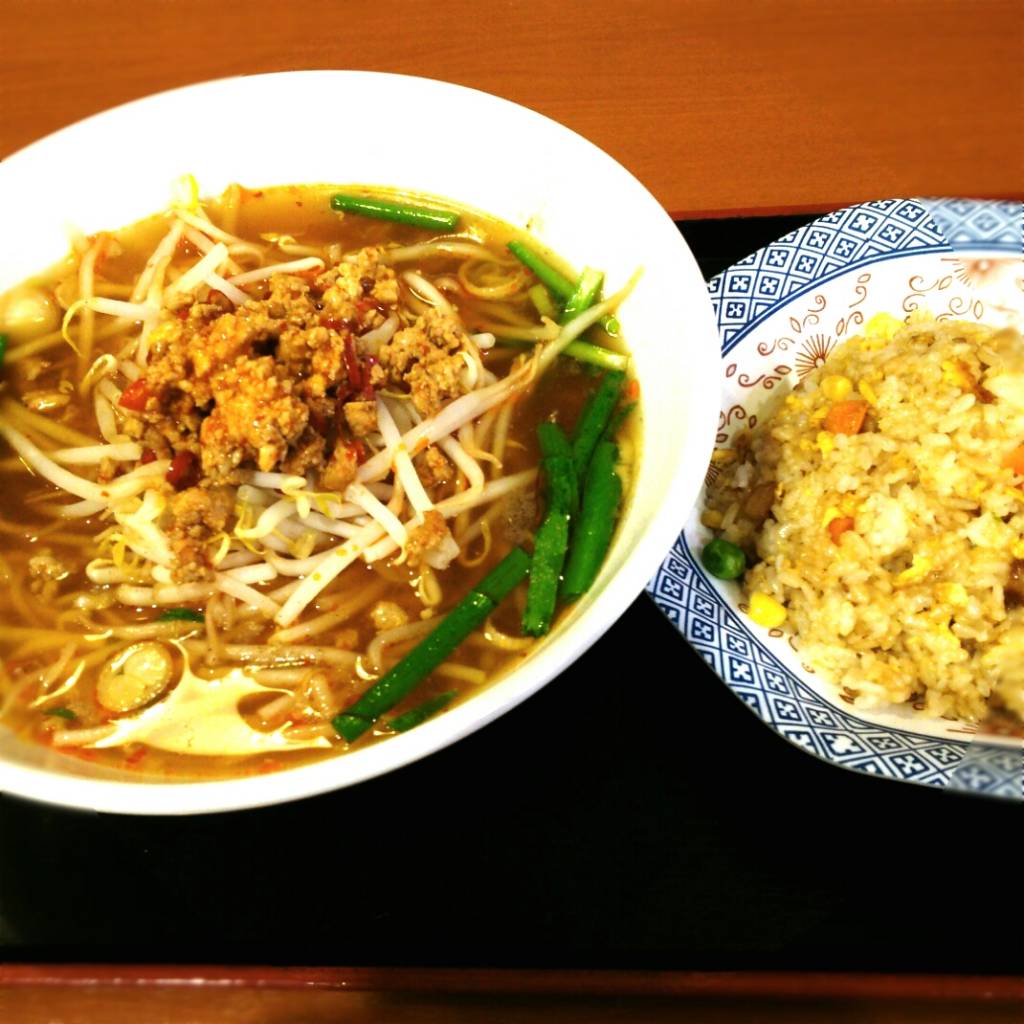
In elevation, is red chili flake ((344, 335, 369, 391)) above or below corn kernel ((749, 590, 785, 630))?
above

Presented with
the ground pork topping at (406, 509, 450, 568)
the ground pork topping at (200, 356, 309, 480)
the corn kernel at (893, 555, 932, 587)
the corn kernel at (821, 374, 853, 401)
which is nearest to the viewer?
the ground pork topping at (200, 356, 309, 480)

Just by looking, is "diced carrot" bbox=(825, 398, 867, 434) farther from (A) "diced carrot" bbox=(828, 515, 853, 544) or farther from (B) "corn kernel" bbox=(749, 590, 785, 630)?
(B) "corn kernel" bbox=(749, 590, 785, 630)

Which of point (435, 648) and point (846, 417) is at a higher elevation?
point (846, 417)

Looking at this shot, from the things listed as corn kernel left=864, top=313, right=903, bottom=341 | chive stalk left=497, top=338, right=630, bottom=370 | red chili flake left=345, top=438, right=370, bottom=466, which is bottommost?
red chili flake left=345, top=438, right=370, bottom=466

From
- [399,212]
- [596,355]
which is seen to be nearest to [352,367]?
[596,355]

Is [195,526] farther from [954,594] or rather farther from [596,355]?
[954,594]

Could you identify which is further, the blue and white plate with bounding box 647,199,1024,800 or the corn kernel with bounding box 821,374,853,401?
the blue and white plate with bounding box 647,199,1024,800

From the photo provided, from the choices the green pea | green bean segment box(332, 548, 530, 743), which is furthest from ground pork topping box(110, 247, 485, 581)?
the green pea

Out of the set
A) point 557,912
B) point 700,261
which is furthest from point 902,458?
point 557,912
